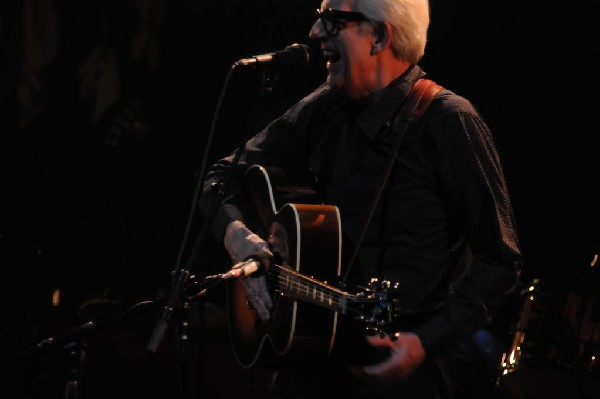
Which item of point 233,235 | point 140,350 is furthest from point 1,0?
point 233,235

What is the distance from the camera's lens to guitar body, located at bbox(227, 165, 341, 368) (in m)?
2.37

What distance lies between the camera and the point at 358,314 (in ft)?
7.47

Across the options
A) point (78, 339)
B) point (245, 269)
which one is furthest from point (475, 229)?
point (78, 339)

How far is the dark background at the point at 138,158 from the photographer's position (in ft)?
16.3

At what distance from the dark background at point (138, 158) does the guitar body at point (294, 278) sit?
2.38m

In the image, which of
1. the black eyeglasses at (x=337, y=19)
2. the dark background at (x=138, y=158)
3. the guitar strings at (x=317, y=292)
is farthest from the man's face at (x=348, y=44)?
the dark background at (x=138, y=158)

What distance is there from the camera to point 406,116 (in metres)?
2.50

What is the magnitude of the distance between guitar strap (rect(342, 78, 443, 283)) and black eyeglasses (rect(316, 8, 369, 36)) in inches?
11.6

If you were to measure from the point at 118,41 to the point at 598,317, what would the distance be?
3.63 metres

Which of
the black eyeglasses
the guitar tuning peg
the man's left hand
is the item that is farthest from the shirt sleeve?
the black eyeglasses

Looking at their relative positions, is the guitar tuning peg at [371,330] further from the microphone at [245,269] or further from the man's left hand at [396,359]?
the microphone at [245,269]

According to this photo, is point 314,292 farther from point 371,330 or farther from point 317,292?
point 371,330

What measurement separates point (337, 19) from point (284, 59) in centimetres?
27

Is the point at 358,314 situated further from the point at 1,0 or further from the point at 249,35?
the point at 1,0
